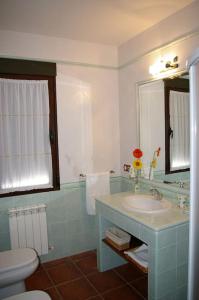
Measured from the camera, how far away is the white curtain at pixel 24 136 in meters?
2.29

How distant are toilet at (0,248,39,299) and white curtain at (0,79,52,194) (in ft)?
2.17

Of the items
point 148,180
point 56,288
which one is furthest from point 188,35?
point 56,288

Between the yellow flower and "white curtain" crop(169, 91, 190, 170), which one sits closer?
"white curtain" crop(169, 91, 190, 170)

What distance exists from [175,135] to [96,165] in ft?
3.34

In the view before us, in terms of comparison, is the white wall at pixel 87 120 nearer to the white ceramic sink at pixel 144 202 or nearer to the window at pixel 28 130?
the window at pixel 28 130

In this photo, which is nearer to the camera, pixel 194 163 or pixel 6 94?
pixel 194 163

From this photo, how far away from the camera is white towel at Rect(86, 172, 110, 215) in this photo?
103 inches

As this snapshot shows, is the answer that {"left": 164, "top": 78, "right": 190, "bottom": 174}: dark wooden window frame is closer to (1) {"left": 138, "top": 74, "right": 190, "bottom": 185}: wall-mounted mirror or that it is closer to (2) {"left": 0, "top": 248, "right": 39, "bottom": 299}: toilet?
(1) {"left": 138, "top": 74, "right": 190, "bottom": 185}: wall-mounted mirror

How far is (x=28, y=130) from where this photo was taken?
7.84 ft

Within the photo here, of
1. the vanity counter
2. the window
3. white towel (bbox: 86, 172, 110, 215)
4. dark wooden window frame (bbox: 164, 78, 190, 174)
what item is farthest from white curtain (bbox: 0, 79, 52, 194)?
dark wooden window frame (bbox: 164, 78, 190, 174)

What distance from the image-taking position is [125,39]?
8.41 feet

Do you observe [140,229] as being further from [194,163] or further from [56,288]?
[56,288]

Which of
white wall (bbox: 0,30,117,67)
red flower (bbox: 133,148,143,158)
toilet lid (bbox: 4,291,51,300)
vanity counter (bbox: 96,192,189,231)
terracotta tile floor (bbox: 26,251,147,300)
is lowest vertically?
terracotta tile floor (bbox: 26,251,147,300)

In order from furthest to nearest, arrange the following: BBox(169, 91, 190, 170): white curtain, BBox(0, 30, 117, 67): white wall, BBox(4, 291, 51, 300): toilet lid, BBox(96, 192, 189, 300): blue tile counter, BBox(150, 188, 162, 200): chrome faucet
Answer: BBox(0, 30, 117, 67): white wall, BBox(150, 188, 162, 200): chrome faucet, BBox(169, 91, 190, 170): white curtain, BBox(96, 192, 189, 300): blue tile counter, BBox(4, 291, 51, 300): toilet lid
